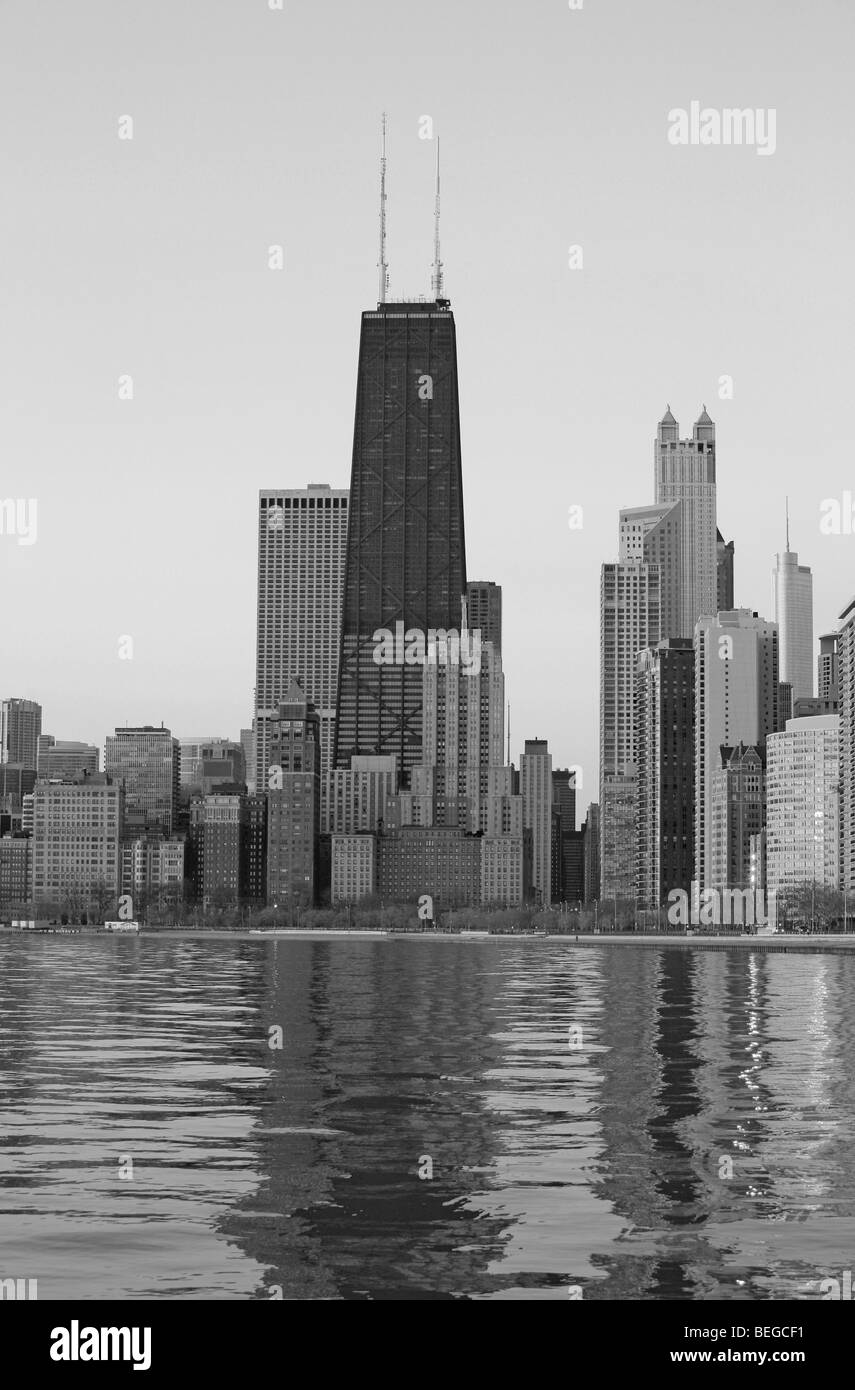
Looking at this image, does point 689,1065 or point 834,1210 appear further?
point 689,1065

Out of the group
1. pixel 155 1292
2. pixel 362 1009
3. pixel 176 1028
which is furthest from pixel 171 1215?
pixel 362 1009

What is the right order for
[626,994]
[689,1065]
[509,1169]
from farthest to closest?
[626,994], [689,1065], [509,1169]

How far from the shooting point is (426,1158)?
117 ft

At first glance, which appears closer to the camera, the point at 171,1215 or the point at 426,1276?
the point at 426,1276

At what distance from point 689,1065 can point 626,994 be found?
48848 millimetres

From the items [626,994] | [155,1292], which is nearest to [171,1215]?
[155,1292]

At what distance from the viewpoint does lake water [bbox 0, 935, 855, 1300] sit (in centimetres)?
2667

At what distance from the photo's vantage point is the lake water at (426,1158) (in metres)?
26.7
